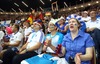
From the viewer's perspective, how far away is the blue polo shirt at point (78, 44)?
2.79m

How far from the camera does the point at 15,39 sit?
4.64 meters

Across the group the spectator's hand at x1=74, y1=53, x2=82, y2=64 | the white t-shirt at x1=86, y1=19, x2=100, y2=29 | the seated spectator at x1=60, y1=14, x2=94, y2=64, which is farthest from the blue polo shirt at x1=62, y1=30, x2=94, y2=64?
the white t-shirt at x1=86, y1=19, x2=100, y2=29

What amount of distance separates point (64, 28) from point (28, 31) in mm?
1256

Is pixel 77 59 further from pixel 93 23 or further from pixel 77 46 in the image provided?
pixel 93 23

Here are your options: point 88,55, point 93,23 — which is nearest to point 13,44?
point 93,23

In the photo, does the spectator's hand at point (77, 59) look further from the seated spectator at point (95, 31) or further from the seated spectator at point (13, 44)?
the seated spectator at point (13, 44)

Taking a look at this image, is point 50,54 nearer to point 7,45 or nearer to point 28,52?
point 28,52

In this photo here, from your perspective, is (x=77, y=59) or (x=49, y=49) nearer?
(x=77, y=59)

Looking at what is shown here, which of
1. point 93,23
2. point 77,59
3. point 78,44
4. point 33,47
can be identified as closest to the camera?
point 77,59

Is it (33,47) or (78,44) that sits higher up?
(78,44)

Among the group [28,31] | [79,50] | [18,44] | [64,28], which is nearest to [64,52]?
[79,50]

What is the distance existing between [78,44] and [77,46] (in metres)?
0.03

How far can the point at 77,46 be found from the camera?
9.26 ft

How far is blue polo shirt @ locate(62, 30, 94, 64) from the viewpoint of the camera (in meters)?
2.79
